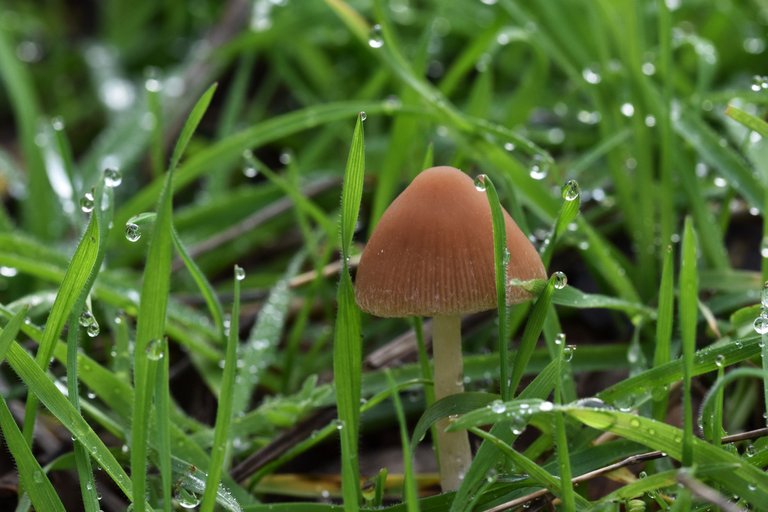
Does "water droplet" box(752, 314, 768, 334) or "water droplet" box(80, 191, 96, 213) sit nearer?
"water droplet" box(752, 314, 768, 334)

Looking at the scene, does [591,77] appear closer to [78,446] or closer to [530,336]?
[530,336]

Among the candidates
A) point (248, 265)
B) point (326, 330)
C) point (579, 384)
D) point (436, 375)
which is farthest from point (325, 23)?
point (436, 375)

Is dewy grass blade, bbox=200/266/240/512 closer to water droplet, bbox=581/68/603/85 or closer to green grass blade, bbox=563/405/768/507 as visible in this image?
green grass blade, bbox=563/405/768/507

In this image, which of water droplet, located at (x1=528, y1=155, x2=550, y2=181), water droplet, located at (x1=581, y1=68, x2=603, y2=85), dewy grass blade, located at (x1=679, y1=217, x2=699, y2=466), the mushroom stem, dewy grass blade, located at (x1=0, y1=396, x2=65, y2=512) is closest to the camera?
dewy grass blade, located at (x1=679, y1=217, x2=699, y2=466)

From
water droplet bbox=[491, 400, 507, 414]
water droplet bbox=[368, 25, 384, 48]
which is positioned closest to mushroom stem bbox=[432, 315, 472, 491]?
water droplet bbox=[491, 400, 507, 414]

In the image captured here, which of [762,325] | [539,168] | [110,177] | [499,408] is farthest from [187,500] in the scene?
[539,168]

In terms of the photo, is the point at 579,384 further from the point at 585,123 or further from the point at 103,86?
the point at 103,86

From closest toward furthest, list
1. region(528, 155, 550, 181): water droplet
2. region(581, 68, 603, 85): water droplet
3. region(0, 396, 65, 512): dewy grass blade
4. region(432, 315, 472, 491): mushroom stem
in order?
region(0, 396, 65, 512): dewy grass blade, region(432, 315, 472, 491): mushroom stem, region(528, 155, 550, 181): water droplet, region(581, 68, 603, 85): water droplet
